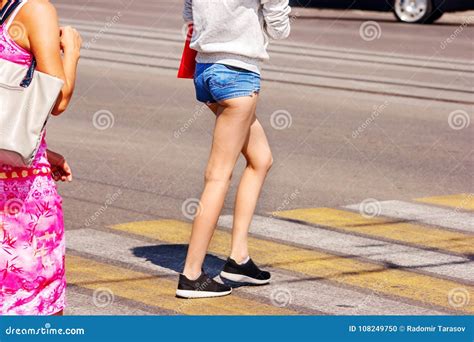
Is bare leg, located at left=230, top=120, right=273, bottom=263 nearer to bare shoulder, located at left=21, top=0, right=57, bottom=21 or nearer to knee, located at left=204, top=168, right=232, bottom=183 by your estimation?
knee, located at left=204, top=168, right=232, bottom=183

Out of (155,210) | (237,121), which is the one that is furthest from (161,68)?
(237,121)

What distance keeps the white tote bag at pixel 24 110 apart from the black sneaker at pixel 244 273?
2844 mm

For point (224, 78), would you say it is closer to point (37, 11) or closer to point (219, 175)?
point (219, 175)

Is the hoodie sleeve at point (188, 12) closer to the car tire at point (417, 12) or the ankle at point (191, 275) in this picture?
the ankle at point (191, 275)

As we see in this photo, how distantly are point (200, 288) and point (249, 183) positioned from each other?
0.63 metres

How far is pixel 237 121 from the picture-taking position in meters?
6.29

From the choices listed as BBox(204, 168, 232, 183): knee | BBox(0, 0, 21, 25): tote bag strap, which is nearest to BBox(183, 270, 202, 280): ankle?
BBox(204, 168, 232, 183): knee

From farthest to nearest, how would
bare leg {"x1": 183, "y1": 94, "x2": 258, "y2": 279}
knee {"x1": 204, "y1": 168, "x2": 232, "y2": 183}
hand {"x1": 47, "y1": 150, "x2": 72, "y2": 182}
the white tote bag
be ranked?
1. knee {"x1": 204, "y1": 168, "x2": 232, "y2": 183}
2. bare leg {"x1": 183, "y1": 94, "x2": 258, "y2": 279}
3. hand {"x1": 47, "y1": 150, "x2": 72, "y2": 182}
4. the white tote bag

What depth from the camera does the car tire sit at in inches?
965

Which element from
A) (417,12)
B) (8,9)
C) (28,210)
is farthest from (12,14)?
(417,12)

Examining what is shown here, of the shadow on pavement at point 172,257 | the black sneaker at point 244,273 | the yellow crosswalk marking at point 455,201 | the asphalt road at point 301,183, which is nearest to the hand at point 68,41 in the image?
the asphalt road at point 301,183

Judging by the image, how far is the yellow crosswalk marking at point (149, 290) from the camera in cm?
625

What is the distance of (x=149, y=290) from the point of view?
6578 millimetres

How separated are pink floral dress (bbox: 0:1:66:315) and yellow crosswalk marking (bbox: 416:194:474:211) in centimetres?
540
